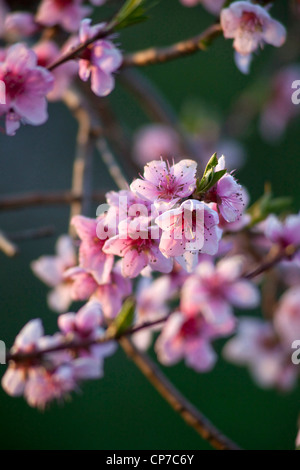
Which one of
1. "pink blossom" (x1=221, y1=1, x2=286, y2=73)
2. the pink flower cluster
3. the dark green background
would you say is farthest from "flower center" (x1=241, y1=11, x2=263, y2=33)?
the dark green background

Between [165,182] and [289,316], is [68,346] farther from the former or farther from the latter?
[289,316]

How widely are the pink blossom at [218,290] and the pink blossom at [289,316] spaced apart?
0.83ft

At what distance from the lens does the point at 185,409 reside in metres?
0.90

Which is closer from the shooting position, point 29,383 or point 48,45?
point 29,383

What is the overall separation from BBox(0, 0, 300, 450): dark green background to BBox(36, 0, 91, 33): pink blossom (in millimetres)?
1023

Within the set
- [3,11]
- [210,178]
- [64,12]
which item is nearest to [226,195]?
[210,178]

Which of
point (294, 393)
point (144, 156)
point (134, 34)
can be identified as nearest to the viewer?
point (144, 156)

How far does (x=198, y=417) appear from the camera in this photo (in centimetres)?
89

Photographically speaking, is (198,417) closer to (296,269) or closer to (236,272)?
(236,272)

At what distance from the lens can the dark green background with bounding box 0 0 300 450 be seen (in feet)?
8.14

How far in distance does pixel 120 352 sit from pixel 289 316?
1.57m
